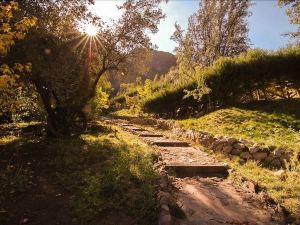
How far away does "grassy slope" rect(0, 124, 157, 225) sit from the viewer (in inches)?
202

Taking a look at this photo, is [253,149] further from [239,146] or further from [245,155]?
[239,146]

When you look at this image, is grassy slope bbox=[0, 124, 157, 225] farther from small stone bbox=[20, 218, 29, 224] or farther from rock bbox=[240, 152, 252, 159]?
rock bbox=[240, 152, 252, 159]

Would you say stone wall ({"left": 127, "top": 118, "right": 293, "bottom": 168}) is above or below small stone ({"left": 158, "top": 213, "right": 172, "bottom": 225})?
above

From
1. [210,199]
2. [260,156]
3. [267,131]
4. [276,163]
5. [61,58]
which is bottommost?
[210,199]

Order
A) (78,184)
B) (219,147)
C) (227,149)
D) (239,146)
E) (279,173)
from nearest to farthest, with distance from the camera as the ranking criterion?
(78,184), (279,173), (239,146), (227,149), (219,147)

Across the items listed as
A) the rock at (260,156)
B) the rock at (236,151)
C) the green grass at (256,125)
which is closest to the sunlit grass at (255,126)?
the green grass at (256,125)

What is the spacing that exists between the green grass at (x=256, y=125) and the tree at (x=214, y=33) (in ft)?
63.3

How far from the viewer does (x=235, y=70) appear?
1731 cm

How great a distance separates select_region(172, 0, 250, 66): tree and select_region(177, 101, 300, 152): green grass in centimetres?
1929

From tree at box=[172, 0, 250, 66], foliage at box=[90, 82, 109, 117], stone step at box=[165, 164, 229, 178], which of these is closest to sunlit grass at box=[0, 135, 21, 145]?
foliage at box=[90, 82, 109, 117]

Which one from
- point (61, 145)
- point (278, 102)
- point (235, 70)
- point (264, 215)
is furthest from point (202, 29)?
point (264, 215)

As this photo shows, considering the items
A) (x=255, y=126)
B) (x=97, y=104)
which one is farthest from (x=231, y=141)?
(x=97, y=104)

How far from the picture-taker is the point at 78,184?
632 cm

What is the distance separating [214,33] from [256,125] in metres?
23.6
